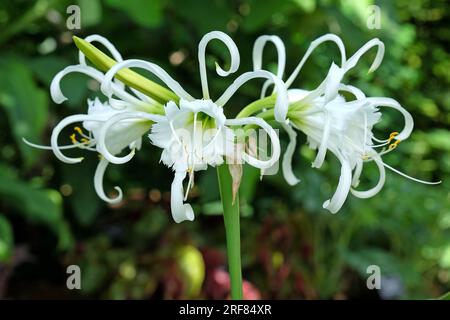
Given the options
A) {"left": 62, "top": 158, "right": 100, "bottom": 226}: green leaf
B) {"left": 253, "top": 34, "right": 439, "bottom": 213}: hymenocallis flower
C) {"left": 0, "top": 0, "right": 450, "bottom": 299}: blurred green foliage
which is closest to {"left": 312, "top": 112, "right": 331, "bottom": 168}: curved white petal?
{"left": 253, "top": 34, "right": 439, "bottom": 213}: hymenocallis flower

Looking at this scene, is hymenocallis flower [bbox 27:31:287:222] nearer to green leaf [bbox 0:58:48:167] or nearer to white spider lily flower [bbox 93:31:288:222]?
white spider lily flower [bbox 93:31:288:222]

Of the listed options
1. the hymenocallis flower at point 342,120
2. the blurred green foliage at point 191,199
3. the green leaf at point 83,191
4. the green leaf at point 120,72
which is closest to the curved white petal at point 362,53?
the hymenocallis flower at point 342,120

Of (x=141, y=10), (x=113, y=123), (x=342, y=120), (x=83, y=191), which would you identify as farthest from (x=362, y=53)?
(x=83, y=191)

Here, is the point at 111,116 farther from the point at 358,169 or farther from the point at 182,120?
the point at 358,169

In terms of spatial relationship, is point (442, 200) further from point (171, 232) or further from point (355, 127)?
point (355, 127)

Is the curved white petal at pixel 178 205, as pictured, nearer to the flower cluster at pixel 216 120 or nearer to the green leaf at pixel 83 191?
the flower cluster at pixel 216 120

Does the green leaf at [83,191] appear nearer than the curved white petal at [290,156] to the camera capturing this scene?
No
